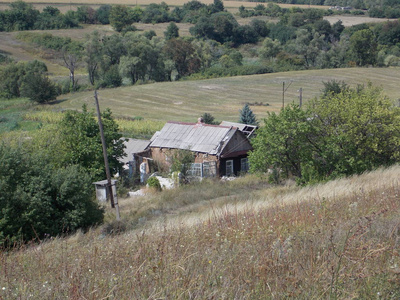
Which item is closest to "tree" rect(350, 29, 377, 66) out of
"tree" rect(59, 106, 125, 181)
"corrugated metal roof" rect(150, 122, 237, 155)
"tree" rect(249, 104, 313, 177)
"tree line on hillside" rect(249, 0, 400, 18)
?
"tree line on hillside" rect(249, 0, 400, 18)

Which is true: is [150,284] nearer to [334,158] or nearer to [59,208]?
[59,208]

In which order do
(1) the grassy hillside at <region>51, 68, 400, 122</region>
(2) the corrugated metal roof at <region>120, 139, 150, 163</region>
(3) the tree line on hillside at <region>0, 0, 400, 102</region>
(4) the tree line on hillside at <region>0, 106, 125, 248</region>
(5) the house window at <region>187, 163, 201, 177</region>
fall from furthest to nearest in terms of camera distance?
(3) the tree line on hillside at <region>0, 0, 400, 102</region>, (1) the grassy hillside at <region>51, 68, 400, 122</region>, (2) the corrugated metal roof at <region>120, 139, 150, 163</region>, (5) the house window at <region>187, 163, 201, 177</region>, (4) the tree line on hillside at <region>0, 106, 125, 248</region>

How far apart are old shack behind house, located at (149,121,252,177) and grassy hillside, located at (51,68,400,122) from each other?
18.2 metres

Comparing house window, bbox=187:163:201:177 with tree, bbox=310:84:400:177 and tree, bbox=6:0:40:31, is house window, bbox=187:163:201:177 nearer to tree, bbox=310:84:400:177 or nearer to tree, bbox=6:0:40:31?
tree, bbox=310:84:400:177

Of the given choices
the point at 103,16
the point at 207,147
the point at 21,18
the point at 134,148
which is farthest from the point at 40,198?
the point at 103,16

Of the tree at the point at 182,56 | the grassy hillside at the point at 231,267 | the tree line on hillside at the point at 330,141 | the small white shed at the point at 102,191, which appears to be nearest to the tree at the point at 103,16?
the tree at the point at 182,56

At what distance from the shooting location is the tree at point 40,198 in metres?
14.5

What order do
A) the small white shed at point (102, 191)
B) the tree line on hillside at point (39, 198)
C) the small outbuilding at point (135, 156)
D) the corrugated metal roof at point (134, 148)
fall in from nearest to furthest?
the tree line on hillside at point (39, 198) → the small white shed at point (102, 191) → the small outbuilding at point (135, 156) → the corrugated metal roof at point (134, 148)

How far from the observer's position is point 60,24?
10562cm

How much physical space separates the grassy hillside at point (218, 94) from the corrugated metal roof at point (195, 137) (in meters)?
17.8

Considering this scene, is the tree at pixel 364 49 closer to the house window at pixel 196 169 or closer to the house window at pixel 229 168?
the house window at pixel 229 168

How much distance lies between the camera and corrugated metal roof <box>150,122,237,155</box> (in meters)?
30.1

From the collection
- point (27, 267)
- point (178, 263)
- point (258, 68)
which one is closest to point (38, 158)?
point (27, 267)

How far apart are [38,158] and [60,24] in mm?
96957
